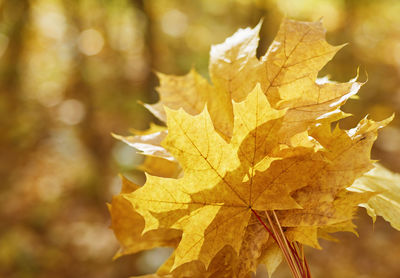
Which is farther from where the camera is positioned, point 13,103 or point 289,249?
point 13,103

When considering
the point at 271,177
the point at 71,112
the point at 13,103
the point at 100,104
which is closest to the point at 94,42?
the point at 100,104

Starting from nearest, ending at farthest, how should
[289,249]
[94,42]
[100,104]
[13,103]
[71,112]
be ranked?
[289,249], [13,103], [71,112], [100,104], [94,42]

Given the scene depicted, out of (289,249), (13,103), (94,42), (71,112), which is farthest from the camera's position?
(94,42)

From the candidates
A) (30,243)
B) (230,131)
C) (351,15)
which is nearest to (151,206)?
(230,131)

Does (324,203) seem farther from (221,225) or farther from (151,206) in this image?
(151,206)

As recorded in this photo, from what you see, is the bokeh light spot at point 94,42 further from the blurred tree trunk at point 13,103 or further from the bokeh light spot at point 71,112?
the blurred tree trunk at point 13,103

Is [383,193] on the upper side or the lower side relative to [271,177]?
lower

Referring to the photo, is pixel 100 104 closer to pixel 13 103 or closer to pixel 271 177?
pixel 13 103
